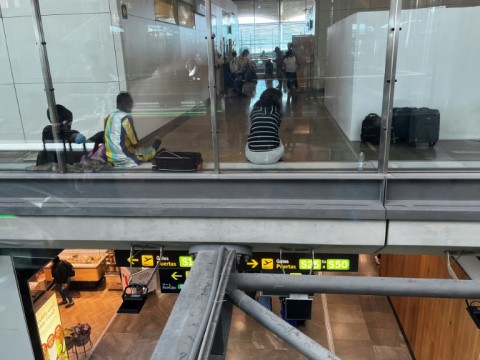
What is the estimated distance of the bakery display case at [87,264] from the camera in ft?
32.8

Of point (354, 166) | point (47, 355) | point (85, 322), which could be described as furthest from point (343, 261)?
point (85, 322)

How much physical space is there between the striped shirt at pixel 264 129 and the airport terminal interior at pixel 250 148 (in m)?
0.07

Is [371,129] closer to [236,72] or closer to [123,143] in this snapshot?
[236,72]

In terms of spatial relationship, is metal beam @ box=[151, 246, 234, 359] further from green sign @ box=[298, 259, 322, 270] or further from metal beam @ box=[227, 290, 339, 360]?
green sign @ box=[298, 259, 322, 270]

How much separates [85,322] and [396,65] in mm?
8328

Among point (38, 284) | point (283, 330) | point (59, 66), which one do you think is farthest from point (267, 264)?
point (38, 284)

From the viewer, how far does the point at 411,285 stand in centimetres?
185

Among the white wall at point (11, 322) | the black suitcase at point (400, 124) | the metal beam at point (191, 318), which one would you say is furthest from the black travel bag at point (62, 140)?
the black suitcase at point (400, 124)

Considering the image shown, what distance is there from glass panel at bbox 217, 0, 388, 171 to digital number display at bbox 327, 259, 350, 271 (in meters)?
1.12

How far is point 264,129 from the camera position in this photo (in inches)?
181

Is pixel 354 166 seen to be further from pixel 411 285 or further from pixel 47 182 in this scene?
pixel 47 182

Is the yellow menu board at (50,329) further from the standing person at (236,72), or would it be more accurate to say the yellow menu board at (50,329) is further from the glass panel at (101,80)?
the standing person at (236,72)

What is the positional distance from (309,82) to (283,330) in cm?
529

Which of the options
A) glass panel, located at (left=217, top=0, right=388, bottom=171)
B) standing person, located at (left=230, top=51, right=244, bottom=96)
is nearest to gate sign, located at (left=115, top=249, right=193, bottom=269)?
glass panel, located at (left=217, top=0, right=388, bottom=171)
